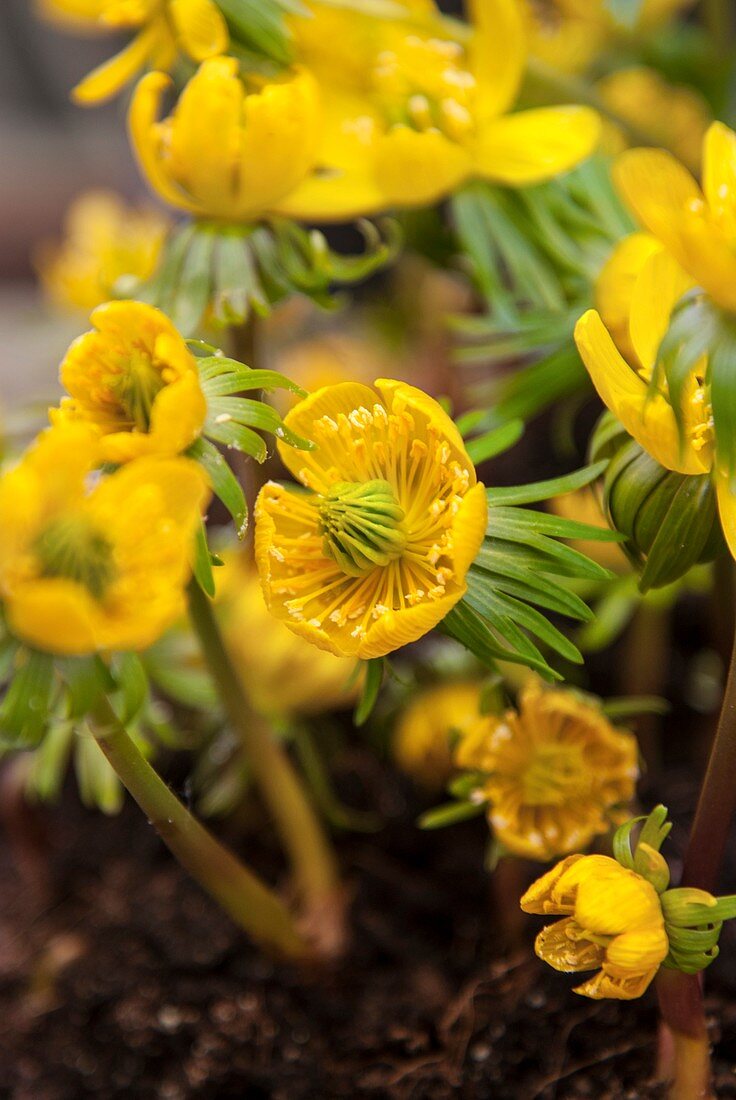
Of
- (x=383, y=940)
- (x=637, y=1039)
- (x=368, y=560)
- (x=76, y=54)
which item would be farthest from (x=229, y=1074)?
(x=76, y=54)

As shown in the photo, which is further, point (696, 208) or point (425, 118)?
point (425, 118)

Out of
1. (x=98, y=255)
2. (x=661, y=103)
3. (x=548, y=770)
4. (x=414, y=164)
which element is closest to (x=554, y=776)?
(x=548, y=770)

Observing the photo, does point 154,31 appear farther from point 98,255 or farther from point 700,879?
point 700,879

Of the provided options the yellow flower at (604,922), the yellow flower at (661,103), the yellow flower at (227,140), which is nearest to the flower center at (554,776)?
the yellow flower at (604,922)

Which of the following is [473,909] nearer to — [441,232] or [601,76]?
[441,232]

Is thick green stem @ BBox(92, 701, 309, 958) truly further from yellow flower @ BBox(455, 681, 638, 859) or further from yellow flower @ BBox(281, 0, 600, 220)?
yellow flower @ BBox(281, 0, 600, 220)

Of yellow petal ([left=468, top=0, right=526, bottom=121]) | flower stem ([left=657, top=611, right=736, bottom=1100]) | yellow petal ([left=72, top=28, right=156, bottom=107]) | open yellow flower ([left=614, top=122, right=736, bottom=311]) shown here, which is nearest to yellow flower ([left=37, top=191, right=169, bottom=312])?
yellow petal ([left=72, top=28, right=156, bottom=107])

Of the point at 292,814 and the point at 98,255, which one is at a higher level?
the point at 98,255

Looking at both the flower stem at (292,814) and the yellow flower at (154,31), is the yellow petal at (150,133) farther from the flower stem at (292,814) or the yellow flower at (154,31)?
the flower stem at (292,814)

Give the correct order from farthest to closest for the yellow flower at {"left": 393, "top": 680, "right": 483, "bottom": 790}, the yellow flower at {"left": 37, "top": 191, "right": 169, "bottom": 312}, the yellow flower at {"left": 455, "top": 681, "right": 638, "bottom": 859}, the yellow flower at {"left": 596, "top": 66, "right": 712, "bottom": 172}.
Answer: the yellow flower at {"left": 596, "top": 66, "right": 712, "bottom": 172} → the yellow flower at {"left": 37, "top": 191, "right": 169, "bottom": 312} → the yellow flower at {"left": 393, "top": 680, "right": 483, "bottom": 790} → the yellow flower at {"left": 455, "top": 681, "right": 638, "bottom": 859}
